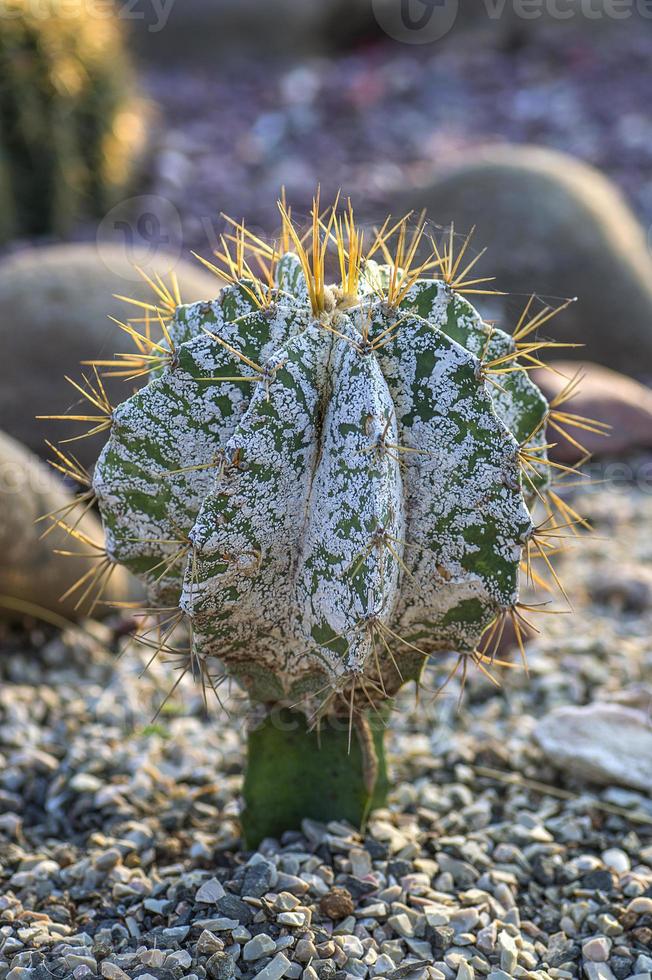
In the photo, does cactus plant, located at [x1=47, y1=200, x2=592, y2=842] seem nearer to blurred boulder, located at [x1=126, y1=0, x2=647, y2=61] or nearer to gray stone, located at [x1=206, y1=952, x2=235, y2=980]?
gray stone, located at [x1=206, y1=952, x2=235, y2=980]

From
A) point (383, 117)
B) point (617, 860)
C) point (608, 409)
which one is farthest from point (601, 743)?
point (383, 117)

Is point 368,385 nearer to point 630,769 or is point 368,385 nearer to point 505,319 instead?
point 630,769

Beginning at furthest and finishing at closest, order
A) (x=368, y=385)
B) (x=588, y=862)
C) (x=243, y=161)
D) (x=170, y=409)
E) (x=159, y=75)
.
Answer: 1. (x=159, y=75)
2. (x=243, y=161)
3. (x=588, y=862)
4. (x=170, y=409)
5. (x=368, y=385)

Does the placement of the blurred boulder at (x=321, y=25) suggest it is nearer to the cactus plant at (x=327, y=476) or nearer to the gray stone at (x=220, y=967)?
the cactus plant at (x=327, y=476)

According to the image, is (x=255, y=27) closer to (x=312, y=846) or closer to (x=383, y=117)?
(x=383, y=117)

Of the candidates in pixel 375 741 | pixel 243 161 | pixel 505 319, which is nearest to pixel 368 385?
pixel 375 741

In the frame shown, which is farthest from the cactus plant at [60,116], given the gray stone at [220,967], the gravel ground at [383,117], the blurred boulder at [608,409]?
the gray stone at [220,967]

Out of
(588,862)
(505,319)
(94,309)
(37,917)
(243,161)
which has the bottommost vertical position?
(37,917)
